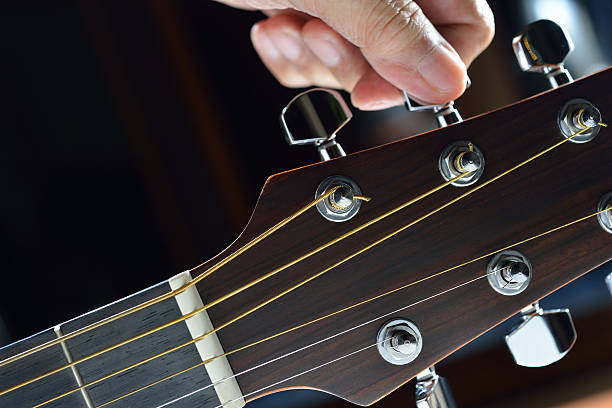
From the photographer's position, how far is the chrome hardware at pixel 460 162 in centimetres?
48

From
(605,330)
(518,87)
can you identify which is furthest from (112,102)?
(605,330)

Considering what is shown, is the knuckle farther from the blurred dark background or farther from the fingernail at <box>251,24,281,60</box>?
the blurred dark background

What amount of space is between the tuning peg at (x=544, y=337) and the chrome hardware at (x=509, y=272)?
0.03 meters

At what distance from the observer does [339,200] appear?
0.49 m

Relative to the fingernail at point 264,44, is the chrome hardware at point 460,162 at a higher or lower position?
lower

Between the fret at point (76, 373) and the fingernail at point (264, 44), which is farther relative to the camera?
the fingernail at point (264, 44)

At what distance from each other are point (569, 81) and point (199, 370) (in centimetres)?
40

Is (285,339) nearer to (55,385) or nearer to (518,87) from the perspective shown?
(55,385)

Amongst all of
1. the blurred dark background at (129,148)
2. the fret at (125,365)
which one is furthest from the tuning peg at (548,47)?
the blurred dark background at (129,148)

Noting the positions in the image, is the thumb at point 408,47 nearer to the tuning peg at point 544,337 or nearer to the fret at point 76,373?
the tuning peg at point 544,337

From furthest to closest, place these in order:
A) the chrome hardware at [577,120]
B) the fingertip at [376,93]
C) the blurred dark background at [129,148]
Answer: the blurred dark background at [129,148] → the fingertip at [376,93] → the chrome hardware at [577,120]

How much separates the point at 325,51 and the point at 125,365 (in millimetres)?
494

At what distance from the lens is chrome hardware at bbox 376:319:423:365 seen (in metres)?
0.50

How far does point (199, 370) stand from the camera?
51 cm
